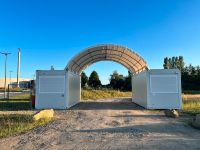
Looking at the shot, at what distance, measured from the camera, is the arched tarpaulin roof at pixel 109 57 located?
2777 cm

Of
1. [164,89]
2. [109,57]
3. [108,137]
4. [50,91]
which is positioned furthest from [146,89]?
[108,137]

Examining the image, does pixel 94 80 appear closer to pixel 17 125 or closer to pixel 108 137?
pixel 17 125

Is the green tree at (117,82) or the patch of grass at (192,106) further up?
the green tree at (117,82)

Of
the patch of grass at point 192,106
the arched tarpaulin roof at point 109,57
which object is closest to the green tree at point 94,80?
the arched tarpaulin roof at point 109,57

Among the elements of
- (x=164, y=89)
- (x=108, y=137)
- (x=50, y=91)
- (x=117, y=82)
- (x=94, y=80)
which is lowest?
(x=108, y=137)

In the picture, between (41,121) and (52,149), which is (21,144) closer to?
(52,149)

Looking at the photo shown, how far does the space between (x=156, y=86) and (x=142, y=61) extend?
5.46 m

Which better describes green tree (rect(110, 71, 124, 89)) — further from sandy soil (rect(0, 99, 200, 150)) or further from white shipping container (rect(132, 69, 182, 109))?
sandy soil (rect(0, 99, 200, 150))

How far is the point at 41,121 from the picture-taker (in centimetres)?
1502

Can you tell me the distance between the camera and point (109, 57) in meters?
33.8

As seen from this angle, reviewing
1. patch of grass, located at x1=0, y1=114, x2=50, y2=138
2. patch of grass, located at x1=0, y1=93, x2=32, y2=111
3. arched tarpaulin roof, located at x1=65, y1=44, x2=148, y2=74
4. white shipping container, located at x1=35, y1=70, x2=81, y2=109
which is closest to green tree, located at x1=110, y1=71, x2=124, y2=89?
arched tarpaulin roof, located at x1=65, y1=44, x2=148, y2=74

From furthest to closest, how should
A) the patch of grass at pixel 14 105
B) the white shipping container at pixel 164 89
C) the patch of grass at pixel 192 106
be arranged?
the patch of grass at pixel 14 105, the white shipping container at pixel 164 89, the patch of grass at pixel 192 106

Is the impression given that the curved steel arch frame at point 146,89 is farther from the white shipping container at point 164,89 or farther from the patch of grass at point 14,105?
the patch of grass at point 14,105

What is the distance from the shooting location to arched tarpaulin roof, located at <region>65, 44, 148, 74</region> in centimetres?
2777
